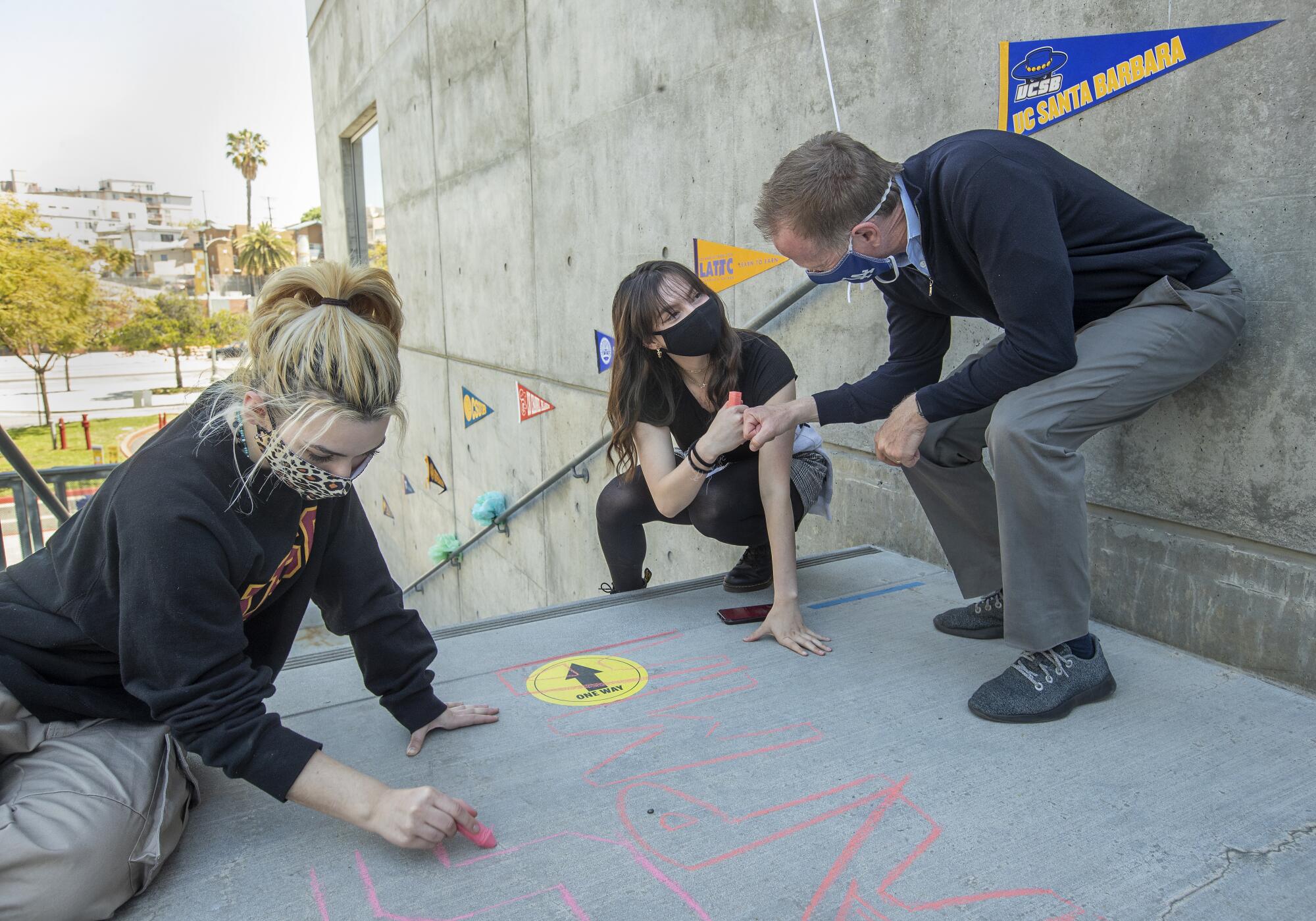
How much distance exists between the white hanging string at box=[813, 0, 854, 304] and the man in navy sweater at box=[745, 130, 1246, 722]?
3.54ft

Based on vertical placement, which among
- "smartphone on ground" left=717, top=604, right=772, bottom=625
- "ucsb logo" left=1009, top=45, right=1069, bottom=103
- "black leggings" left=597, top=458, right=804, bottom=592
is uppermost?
"ucsb logo" left=1009, top=45, right=1069, bottom=103


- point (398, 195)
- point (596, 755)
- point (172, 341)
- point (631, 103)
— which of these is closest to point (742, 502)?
point (596, 755)

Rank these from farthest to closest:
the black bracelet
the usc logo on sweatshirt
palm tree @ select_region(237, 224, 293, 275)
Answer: palm tree @ select_region(237, 224, 293, 275)
the black bracelet
the usc logo on sweatshirt

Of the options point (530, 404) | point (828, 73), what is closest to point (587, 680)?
point (828, 73)

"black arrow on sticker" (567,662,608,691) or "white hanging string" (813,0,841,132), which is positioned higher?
"white hanging string" (813,0,841,132)

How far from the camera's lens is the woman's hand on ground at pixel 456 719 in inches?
71.5

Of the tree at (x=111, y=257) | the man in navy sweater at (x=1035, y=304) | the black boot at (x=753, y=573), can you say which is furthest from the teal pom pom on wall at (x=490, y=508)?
the tree at (x=111, y=257)

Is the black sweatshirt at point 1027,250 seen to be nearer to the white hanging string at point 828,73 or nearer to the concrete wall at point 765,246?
the concrete wall at point 765,246

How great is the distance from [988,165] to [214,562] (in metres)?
1.69

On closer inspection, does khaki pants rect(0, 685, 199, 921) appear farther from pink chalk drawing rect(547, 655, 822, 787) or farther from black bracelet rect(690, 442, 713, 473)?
black bracelet rect(690, 442, 713, 473)

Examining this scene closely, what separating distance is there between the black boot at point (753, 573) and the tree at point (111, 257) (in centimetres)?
3071

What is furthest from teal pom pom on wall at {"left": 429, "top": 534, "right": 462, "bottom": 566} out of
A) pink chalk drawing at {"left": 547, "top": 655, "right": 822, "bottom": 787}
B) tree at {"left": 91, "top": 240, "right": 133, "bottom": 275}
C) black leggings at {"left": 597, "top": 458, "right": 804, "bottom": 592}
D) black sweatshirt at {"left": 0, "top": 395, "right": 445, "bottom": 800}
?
tree at {"left": 91, "top": 240, "right": 133, "bottom": 275}

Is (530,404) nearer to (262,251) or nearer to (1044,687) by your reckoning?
(1044,687)

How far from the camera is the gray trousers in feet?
5.90
